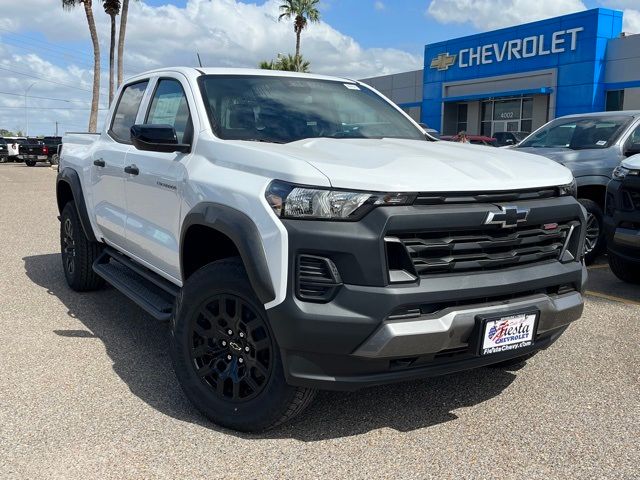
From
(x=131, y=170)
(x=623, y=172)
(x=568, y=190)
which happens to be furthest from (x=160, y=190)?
(x=623, y=172)

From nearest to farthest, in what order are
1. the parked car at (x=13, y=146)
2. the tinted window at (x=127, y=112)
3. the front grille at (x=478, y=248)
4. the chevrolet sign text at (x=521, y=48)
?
the front grille at (x=478, y=248), the tinted window at (x=127, y=112), the chevrolet sign text at (x=521, y=48), the parked car at (x=13, y=146)

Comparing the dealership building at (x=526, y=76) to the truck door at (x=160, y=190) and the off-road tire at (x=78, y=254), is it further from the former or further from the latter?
the truck door at (x=160, y=190)

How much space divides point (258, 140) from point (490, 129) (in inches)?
1302

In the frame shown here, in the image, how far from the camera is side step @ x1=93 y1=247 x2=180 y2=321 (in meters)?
3.92

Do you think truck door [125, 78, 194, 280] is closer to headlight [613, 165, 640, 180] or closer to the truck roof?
the truck roof

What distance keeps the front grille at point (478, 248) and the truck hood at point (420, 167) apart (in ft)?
0.67

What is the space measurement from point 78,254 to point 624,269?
5.17m

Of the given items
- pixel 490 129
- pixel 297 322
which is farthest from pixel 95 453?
pixel 490 129

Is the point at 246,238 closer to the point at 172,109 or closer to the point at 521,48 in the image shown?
the point at 172,109

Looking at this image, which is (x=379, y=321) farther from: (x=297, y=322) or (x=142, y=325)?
(x=142, y=325)

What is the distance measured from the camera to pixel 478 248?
9.58ft

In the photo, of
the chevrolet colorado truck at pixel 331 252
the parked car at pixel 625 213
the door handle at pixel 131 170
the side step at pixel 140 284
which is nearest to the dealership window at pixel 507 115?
the parked car at pixel 625 213

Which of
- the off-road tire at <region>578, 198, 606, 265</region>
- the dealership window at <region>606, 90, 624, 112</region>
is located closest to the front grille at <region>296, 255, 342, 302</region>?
the off-road tire at <region>578, 198, 606, 265</region>

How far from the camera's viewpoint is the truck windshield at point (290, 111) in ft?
12.4
